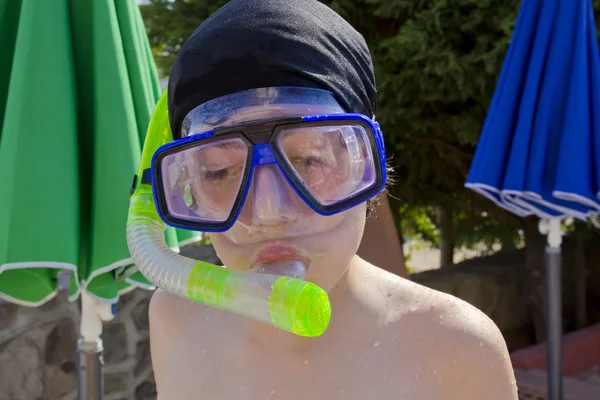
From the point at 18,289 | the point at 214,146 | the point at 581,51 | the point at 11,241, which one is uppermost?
the point at 581,51

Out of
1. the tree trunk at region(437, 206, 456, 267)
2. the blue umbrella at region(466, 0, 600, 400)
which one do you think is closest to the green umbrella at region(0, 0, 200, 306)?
the blue umbrella at region(466, 0, 600, 400)

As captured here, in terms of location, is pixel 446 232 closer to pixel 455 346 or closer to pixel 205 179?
pixel 455 346

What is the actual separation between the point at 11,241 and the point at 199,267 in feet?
2.58

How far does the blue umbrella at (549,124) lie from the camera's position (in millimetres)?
2666

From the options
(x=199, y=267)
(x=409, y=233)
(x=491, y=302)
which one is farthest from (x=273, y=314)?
(x=409, y=233)

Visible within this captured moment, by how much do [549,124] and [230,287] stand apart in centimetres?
223

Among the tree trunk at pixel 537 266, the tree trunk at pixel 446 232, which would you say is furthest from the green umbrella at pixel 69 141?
the tree trunk at pixel 446 232

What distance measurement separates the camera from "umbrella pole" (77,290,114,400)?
1896mm

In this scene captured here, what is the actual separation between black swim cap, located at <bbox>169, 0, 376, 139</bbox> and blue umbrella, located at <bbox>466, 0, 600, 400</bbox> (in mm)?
1807

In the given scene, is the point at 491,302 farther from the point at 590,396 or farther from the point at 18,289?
the point at 18,289

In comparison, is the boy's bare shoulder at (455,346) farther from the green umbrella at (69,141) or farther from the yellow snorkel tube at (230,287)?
the green umbrella at (69,141)

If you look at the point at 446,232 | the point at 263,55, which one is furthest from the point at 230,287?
the point at 446,232

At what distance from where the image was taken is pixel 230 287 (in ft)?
3.42

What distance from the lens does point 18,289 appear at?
1.83 metres
